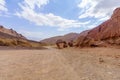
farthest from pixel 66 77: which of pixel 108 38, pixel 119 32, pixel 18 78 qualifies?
pixel 108 38

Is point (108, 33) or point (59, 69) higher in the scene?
point (108, 33)

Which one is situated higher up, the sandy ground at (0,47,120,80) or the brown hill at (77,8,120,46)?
the brown hill at (77,8,120,46)

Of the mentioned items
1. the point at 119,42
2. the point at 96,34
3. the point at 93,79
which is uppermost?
the point at 96,34

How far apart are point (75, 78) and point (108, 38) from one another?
30212 millimetres

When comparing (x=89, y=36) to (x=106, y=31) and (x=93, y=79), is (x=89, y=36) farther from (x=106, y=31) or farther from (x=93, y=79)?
(x=93, y=79)

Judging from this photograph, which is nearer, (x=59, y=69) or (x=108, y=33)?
(x=59, y=69)

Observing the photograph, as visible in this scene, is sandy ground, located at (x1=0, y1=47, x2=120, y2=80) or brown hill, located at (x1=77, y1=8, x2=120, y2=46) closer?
sandy ground, located at (x1=0, y1=47, x2=120, y2=80)

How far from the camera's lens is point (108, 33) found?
133 ft

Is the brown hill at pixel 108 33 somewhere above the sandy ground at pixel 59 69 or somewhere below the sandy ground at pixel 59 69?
above

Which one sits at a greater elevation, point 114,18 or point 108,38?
point 114,18

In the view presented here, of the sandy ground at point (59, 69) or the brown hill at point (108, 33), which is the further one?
the brown hill at point (108, 33)

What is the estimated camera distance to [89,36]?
1965 inches

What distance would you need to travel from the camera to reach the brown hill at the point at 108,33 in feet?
122

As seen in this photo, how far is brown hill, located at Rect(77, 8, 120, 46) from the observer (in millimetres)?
37253
